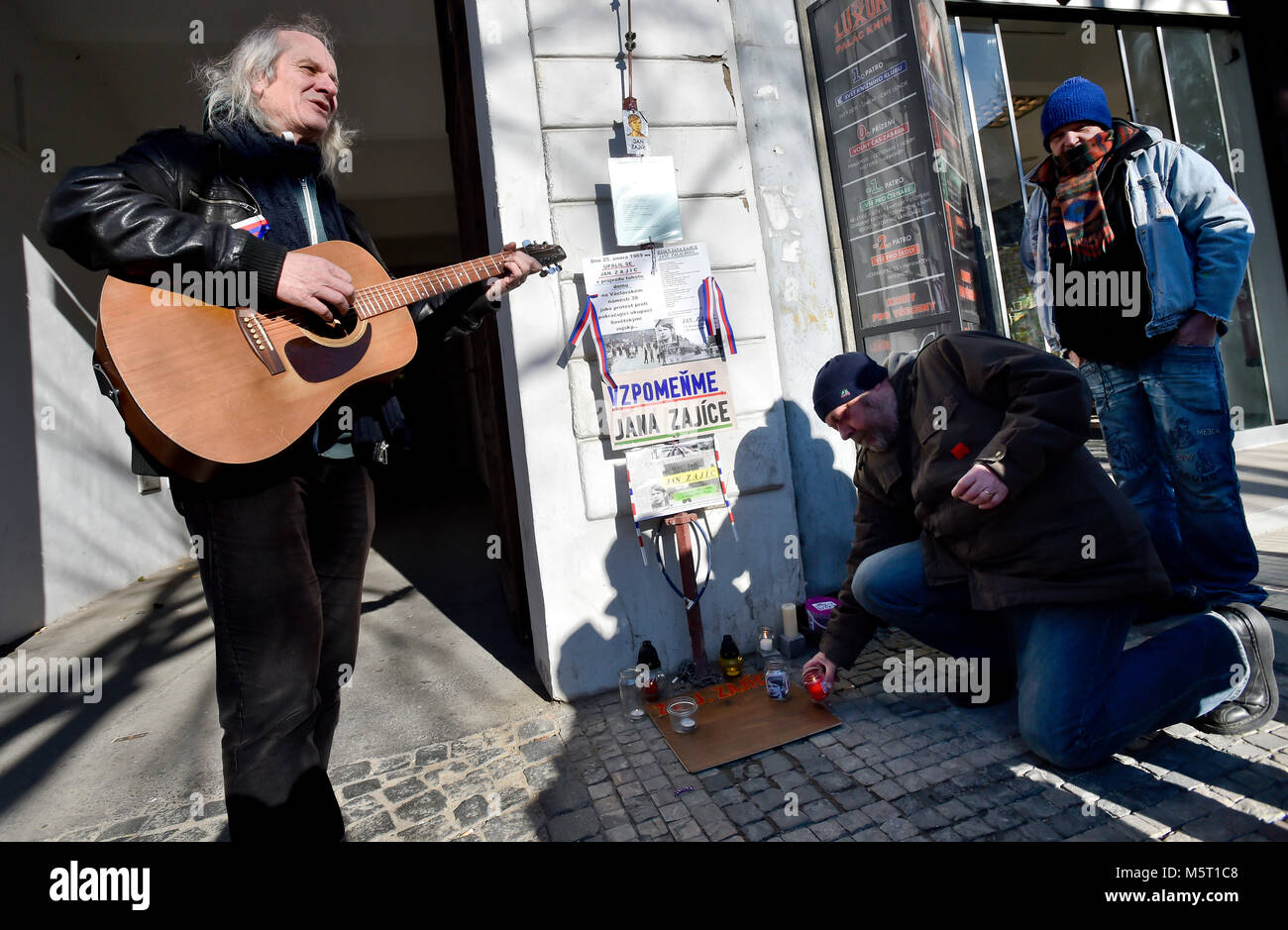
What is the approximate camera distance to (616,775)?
7.77 ft

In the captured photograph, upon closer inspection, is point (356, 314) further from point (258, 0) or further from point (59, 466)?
point (258, 0)

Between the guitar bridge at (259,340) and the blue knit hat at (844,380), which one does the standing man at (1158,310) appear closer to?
the blue knit hat at (844,380)

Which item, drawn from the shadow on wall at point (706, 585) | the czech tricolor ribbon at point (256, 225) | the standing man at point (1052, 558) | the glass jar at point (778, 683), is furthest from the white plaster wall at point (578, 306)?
the czech tricolor ribbon at point (256, 225)

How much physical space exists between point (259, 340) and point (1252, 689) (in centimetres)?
321

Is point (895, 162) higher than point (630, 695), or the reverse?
point (895, 162)

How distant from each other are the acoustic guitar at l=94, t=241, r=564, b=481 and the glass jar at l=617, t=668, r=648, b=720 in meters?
1.82

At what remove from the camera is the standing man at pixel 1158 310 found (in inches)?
106

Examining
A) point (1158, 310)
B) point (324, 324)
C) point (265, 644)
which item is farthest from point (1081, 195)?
point (265, 644)

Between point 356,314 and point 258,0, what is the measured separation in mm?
6185

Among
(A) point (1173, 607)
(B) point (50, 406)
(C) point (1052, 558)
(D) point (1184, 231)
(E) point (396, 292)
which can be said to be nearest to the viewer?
(E) point (396, 292)

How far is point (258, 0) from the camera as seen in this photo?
5.86 meters

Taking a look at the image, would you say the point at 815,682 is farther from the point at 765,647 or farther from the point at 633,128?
the point at 633,128
